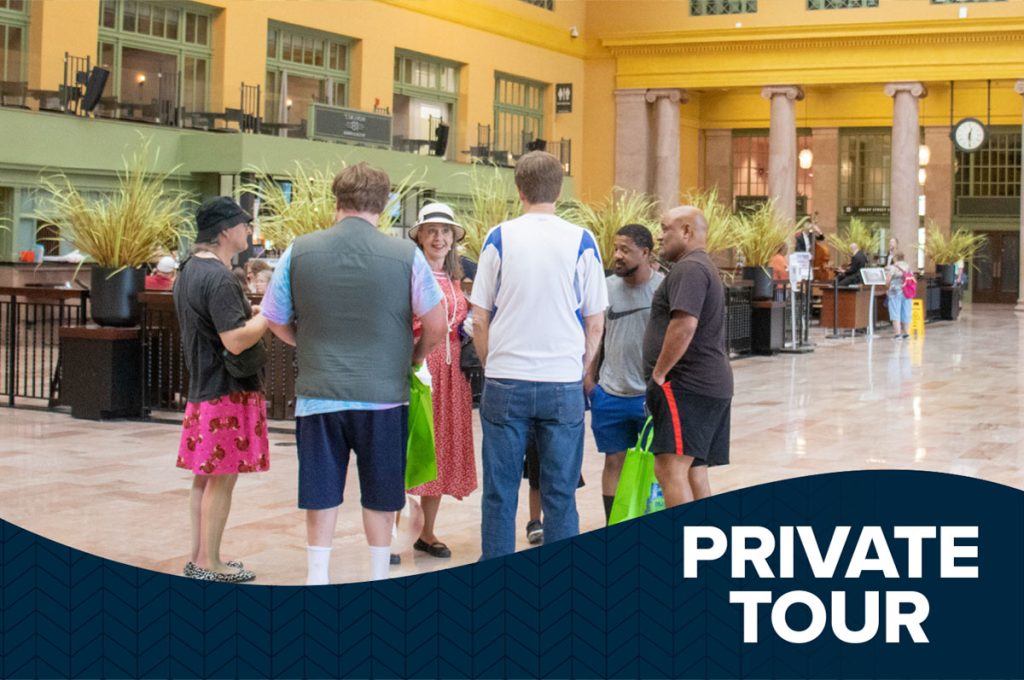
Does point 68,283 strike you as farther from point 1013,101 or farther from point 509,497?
point 1013,101

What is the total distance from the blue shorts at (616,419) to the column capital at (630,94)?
3068 cm

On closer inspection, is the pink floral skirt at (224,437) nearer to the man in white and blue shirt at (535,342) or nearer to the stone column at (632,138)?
the man in white and blue shirt at (535,342)

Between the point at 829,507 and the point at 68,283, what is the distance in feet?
57.9

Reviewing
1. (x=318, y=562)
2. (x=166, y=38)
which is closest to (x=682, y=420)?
(x=318, y=562)

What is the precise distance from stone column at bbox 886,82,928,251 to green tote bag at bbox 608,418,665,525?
96.0ft

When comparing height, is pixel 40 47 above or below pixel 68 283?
above

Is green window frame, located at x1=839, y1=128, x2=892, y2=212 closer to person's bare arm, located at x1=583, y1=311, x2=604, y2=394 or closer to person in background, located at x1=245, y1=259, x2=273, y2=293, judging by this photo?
person in background, located at x1=245, y1=259, x2=273, y2=293

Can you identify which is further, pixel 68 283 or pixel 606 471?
pixel 68 283

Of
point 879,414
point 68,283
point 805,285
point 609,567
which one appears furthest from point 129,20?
point 609,567

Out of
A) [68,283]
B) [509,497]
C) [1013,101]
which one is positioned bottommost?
[509,497]

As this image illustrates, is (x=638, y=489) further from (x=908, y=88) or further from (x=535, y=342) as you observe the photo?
(x=908, y=88)

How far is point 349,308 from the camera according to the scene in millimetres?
4188

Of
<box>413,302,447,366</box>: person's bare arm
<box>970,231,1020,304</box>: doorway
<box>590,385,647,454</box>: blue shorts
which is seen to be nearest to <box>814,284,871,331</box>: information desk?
<box>970,231,1020,304</box>: doorway

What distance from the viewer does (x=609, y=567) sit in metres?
3.05
